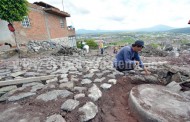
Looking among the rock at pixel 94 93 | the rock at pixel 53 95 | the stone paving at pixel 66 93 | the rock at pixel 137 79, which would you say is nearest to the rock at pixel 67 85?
the stone paving at pixel 66 93

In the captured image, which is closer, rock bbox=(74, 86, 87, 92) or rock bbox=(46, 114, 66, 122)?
rock bbox=(46, 114, 66, 122)

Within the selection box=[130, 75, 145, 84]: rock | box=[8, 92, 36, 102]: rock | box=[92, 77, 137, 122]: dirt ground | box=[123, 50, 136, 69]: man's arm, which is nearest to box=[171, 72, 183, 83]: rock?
box=[130, 75, 145, 84]: rock

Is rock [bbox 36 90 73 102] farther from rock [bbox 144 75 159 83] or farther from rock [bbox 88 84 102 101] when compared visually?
rock [bbox 144 75 159 83]

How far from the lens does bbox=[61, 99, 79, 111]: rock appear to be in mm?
2199

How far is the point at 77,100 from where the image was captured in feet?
8.03

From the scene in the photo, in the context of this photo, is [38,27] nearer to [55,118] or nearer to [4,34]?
[4,34]

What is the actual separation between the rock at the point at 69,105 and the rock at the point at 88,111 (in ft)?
0.49

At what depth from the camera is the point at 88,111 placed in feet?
7.04

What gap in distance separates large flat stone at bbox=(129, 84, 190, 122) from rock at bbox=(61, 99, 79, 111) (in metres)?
0.99

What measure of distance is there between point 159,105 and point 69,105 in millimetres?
1489

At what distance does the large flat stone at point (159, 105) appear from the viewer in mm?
1963

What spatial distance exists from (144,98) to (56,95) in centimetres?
164

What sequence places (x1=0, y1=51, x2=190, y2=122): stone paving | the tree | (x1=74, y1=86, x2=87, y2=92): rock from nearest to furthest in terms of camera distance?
(x1=0, y1=51, x2=190, y2=122): stone paving
(x1=74, y1=86, x2=87, y2=92): rock
the tree

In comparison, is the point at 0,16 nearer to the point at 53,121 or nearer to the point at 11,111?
the point at 11,111
